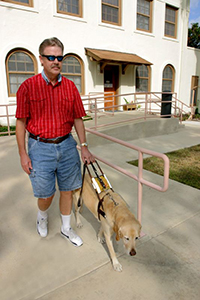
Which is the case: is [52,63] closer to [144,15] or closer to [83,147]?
[83,147]

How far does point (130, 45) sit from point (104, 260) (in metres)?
11.9

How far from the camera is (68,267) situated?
2086 millimetres

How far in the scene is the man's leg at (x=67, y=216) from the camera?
227 cm

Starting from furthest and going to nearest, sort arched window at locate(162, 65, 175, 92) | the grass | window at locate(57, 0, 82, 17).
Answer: arched window at locate(162, 65, 175, 92) → window at locate(57, 0, 82, 17) → the grass

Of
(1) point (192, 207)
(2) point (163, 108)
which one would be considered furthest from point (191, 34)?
(1) point (192, 207)

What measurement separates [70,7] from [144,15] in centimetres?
461

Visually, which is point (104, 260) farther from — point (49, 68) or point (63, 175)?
point (49, 68)

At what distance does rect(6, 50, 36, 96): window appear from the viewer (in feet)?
29.6

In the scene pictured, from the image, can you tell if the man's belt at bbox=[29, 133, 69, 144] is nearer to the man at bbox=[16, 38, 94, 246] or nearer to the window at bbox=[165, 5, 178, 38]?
the man at bbox=[16, 38, 94, 246]

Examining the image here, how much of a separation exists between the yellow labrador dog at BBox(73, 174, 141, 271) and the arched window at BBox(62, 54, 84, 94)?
28.6 feet

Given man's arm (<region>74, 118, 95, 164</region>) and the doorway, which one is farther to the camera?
the doorway

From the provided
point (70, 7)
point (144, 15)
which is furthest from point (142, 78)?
point (70, 7)

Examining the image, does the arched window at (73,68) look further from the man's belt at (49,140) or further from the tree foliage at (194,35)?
the tree foliage at (194,35)

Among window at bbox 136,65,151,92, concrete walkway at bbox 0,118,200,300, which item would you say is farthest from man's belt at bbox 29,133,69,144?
window at bbox 136,65,151,92
